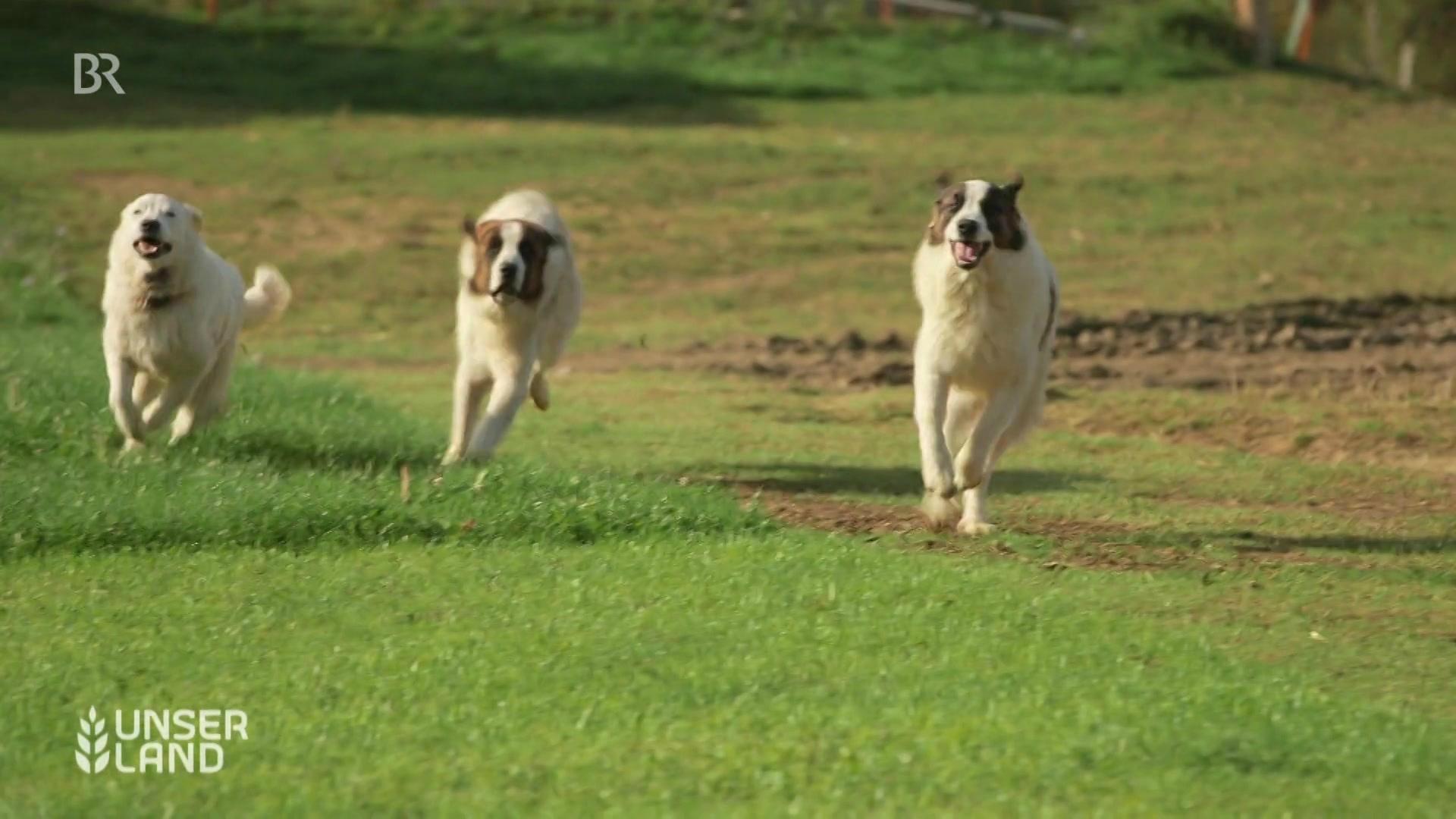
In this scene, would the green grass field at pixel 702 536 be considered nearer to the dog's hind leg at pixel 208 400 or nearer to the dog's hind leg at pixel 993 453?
the dog's hind leg at pixel 208 400

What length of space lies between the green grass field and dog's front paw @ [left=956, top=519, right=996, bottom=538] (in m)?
0.22

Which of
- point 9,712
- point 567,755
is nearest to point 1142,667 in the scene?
point 567,755

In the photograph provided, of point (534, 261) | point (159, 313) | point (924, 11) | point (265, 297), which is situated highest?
point (924, 11)

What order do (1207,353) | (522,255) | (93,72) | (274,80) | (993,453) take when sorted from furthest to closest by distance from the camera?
(274,80) → (93,72) → (1207,353) → (522,255) → (993,453)

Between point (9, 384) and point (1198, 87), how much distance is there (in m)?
22.5

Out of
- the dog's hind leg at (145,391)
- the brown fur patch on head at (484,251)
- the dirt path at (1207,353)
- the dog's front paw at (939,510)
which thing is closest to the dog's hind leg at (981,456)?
the dog's front paw at (939,510)

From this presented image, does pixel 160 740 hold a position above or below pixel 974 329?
below

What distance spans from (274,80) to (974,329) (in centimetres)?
2131

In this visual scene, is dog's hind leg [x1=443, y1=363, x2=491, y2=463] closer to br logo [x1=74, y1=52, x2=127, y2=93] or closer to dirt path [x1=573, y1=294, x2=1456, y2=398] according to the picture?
dirt path [x1=573, y1=294, x2=1456, y2=398]

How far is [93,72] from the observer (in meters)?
27.4

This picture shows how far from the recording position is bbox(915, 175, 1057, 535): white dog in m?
9.64

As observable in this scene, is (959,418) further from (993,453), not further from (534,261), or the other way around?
(534,261)

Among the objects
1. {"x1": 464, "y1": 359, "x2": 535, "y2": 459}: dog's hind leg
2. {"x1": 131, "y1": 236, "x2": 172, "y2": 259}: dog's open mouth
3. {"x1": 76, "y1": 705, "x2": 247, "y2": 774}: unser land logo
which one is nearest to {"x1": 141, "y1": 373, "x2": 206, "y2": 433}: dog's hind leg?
{"x1": 131, "y1": 236, "x2": 172, "y2": 259}: dog's open mouth

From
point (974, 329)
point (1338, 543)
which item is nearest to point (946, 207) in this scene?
point (974, 329)
